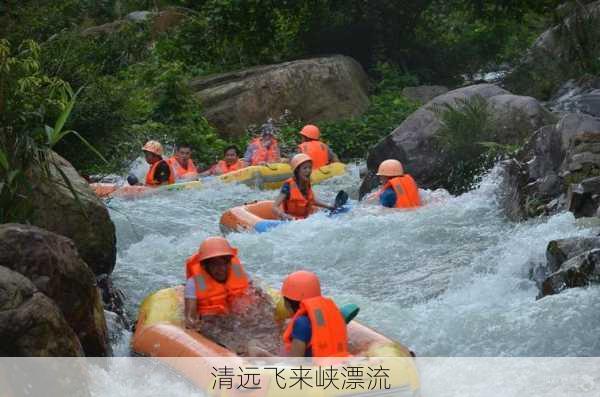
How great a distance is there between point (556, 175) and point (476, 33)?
1175 centimetres

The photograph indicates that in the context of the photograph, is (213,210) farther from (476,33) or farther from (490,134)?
(476,33)

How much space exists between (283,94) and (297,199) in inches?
292

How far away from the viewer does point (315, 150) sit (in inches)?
686

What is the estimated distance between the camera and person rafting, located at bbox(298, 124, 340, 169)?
683 inches

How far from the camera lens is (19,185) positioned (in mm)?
8258

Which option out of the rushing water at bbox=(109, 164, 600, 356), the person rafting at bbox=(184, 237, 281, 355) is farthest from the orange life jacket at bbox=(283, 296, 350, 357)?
the rushing water at bbox=(109, 164, 600, 356)

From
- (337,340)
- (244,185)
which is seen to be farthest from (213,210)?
(337,340)

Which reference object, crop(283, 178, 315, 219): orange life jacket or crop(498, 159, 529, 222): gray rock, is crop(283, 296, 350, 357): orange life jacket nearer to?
crop(498, 159, 529, 222): gray rock

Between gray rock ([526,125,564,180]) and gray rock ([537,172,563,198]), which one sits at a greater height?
gray rock ([526,125,564,180])

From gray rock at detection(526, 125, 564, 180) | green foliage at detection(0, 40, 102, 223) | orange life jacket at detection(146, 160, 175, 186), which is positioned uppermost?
green foliage at detection(0, 40, 102, 223)

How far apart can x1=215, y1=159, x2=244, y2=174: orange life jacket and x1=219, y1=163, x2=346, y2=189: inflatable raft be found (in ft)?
1.68

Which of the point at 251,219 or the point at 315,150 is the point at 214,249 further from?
the point at 315,150

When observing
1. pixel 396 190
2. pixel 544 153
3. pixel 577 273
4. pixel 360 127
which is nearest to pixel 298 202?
pixel 396 190

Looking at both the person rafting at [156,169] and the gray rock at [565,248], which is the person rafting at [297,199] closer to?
the person rafting at [156,169]
